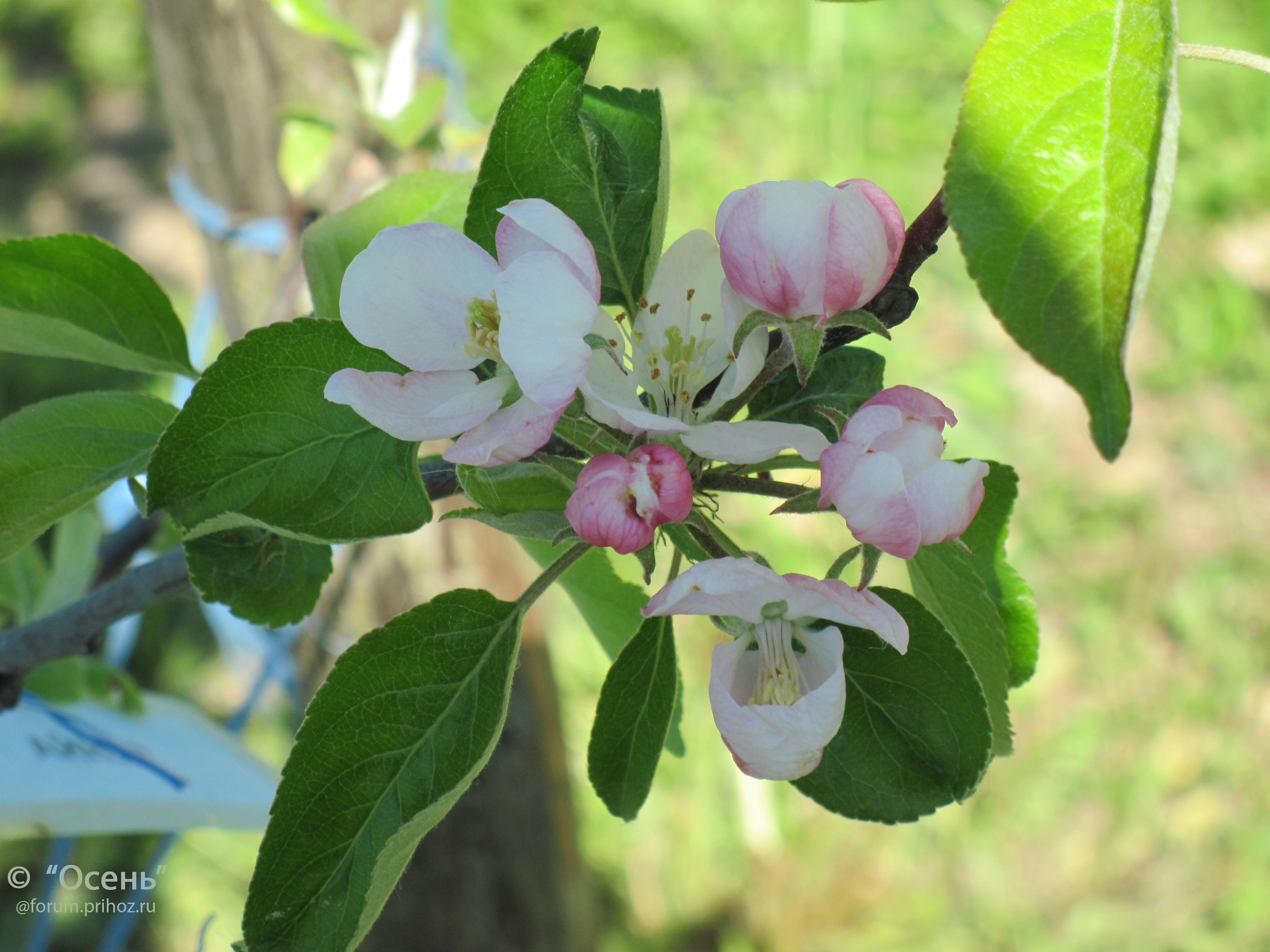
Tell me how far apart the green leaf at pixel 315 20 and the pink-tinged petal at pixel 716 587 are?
3.28 ft

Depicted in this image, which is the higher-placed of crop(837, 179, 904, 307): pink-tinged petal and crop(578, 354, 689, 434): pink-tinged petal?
crop(837, 179, 904, 307): pink-tinged petal

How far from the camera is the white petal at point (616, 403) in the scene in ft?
1.47

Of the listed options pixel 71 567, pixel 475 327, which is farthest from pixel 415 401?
pixel 71 567

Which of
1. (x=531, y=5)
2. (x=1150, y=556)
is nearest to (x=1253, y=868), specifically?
(x=1150, y=556)

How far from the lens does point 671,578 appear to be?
0.51 meters

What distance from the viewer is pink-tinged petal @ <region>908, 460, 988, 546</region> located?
1.41ft

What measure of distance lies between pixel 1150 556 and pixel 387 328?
7.54ft

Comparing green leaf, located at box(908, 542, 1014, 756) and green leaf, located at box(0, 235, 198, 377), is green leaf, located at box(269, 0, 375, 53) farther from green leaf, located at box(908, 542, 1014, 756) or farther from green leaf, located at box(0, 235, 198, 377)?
green leaf, located at box(908, 542, 1014, 756)

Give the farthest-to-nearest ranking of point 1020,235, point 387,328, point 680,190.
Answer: point 680,190 < point 387,328 < point 1020,235

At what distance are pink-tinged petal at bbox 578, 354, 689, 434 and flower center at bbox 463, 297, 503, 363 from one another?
5 cm

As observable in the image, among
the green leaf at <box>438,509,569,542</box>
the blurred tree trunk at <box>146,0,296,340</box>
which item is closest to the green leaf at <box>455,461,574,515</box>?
the green leaf at <box>438,509,569,542</box>

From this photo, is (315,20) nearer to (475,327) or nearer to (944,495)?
(475,327)

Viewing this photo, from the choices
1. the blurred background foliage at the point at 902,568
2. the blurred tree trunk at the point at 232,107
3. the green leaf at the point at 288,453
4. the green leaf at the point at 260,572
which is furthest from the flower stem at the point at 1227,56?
the blurred background foliage at the point at 902,568

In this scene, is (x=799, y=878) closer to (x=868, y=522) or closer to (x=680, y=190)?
(x=680, y=190)
